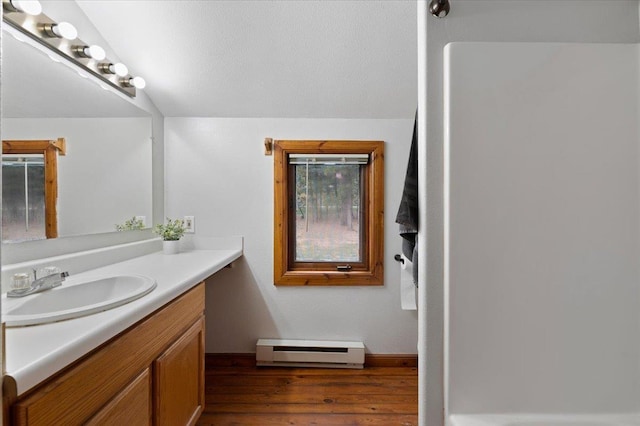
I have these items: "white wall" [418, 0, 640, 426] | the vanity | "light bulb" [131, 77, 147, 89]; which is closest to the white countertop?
the vanity

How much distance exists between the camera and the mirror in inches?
47.8

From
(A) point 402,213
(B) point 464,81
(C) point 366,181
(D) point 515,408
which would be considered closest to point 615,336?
(D) point 515,408

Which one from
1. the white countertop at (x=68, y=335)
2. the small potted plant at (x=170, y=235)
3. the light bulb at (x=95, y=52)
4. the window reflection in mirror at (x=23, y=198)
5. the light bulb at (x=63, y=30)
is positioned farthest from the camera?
the small potted plant at (x=170, y=235)

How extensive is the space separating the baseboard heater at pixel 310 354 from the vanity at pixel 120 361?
2.12 ft

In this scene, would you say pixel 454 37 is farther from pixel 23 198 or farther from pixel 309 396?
pixel 309 396

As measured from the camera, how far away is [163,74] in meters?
1.86

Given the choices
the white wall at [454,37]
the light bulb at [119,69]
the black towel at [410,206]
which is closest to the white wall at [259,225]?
the light bulb at [119,69]

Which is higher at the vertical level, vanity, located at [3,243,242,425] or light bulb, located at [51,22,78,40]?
light bulb, located at [51,22,78,40]

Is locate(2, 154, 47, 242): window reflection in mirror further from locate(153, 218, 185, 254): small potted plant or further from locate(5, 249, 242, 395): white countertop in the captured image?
locate(153, 218, 185, 254): small potted plant

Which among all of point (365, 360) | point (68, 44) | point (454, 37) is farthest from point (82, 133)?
point (365, 360)

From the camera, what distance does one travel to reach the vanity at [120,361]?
0.65 m

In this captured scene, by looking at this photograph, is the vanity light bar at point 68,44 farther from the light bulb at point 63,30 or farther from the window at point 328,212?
the window at point 328,212

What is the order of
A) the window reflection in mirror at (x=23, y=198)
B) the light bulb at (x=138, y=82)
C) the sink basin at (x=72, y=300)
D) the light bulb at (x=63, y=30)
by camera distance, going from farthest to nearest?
the light bulb at (x=138, y=82) < the light bulb at (x=63, y=30) < the window reflection in mirror at (x=23, y=198) < the sink basin at (x=72, y=300)

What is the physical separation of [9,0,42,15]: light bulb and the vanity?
3.51ft
